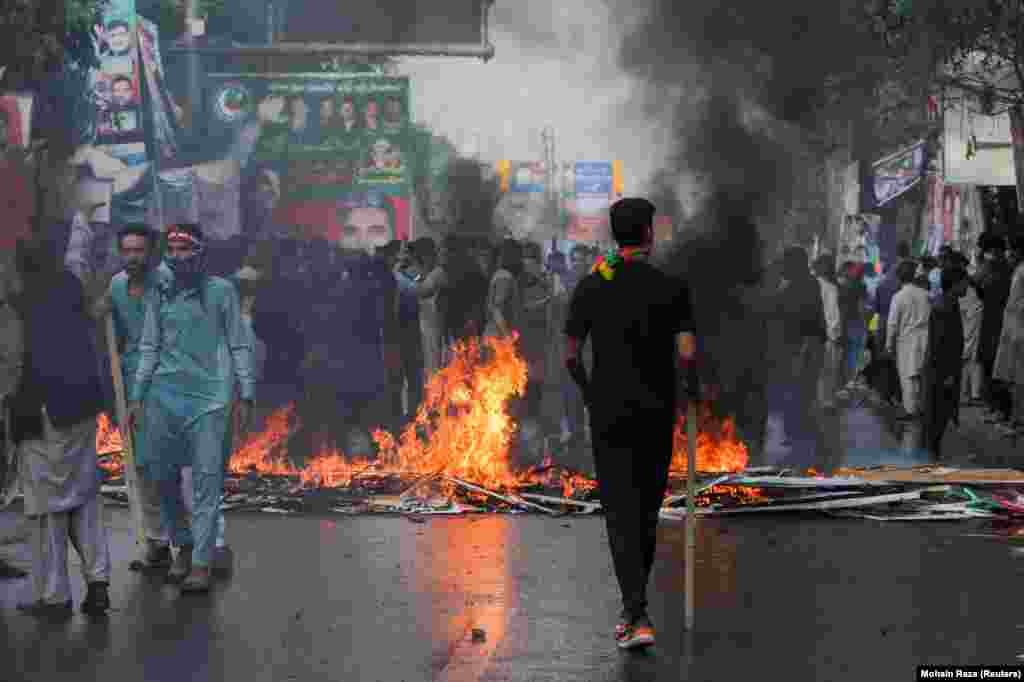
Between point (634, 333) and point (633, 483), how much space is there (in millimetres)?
587

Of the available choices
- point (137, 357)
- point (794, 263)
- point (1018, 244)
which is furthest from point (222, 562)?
point (1018, 244)

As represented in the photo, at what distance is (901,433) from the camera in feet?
58.9

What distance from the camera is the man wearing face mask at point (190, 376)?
870 centimetres

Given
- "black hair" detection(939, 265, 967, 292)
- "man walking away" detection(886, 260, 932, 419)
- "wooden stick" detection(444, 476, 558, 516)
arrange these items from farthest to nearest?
"man walking away" detection(886, 260, 932, 419) → "black hair" detection(939, 265, 967, 292) → "wooden stick" detection(444, 476, 558, 516)

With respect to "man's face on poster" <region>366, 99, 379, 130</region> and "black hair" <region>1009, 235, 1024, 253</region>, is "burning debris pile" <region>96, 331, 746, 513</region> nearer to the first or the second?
"black hair" <region>1009, 235, 1024, 253</region>

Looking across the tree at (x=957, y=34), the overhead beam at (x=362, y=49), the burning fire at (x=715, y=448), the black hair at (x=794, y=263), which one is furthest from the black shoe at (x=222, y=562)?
the tree at (x=957, y=34)

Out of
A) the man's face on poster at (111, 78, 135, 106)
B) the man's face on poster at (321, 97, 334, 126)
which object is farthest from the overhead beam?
the man's face on poster at (111, 78, 135, 106)

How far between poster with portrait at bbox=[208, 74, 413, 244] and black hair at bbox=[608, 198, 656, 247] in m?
12.4

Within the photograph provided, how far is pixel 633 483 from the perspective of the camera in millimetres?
7141

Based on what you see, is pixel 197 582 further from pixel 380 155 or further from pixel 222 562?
pixel 380 155

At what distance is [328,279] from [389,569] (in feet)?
26.1

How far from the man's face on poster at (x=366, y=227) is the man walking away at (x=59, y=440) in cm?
1224

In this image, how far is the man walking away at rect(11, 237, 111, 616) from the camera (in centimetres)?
788

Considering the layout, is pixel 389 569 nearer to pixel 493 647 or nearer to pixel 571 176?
pixel 493 647
